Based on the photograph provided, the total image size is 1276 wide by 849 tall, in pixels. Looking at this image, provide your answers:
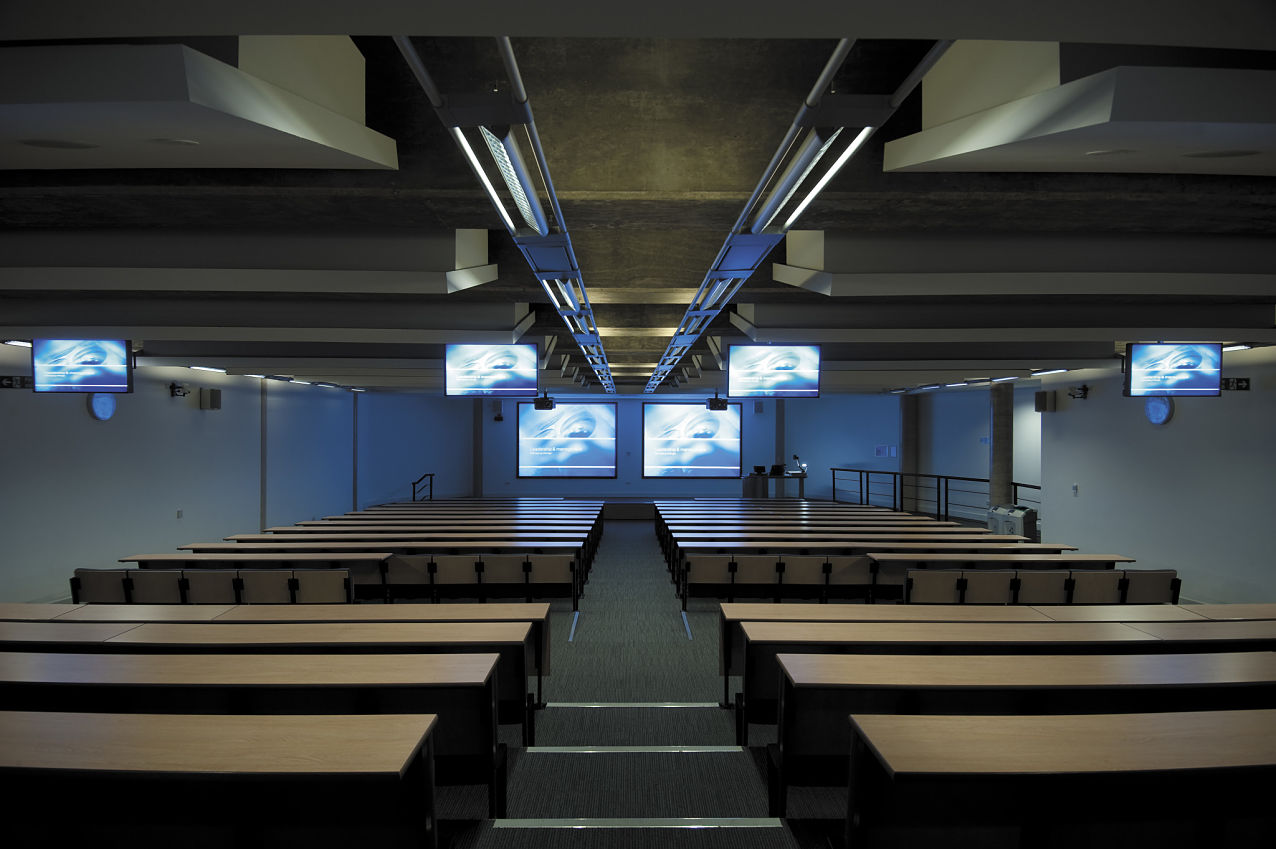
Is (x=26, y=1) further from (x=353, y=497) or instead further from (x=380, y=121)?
(x=353, y=497)

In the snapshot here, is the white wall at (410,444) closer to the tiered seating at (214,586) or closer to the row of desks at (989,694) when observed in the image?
the tiered seating at (214,586)

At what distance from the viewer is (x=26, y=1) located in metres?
1.65

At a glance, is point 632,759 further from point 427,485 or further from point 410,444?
point 427,485

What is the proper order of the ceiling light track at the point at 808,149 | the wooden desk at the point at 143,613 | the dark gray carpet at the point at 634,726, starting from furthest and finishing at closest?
the dark gray carpet at the point at 634,726, the wooden desk at the point at 143,613, the ceiling light track at the point at 808,149

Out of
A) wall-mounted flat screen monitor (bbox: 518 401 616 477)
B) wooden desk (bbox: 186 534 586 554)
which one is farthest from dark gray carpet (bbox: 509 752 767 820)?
wall-mounted flat screen monitor (bbox: 518 401 616 477)

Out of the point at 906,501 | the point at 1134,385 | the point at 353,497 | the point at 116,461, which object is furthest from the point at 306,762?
the point at 906,501

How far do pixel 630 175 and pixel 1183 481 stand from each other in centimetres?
823

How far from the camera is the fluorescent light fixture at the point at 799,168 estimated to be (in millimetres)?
1871

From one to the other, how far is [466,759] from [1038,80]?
333 cm

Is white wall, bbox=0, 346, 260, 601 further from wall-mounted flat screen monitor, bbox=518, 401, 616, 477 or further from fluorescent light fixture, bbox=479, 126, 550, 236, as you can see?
wall-mounted flat screen monitor, bbox=518, 401, 616, 477

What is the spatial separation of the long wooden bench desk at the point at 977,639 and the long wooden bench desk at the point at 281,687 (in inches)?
50.3

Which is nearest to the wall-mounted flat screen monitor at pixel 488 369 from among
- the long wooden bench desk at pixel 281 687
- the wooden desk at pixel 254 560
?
the wooden desk at pixel 254 560

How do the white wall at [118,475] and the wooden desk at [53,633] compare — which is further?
the white wall at [118,475]

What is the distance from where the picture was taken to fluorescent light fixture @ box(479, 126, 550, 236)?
70.8 inches
